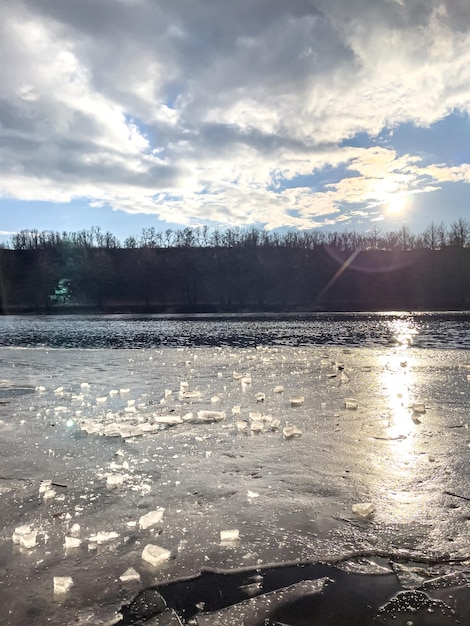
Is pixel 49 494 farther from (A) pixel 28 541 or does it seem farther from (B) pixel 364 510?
(B) pixel 364 510

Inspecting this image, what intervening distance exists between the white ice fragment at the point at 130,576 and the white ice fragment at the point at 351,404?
5.15 metres

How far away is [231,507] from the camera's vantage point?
383 cm

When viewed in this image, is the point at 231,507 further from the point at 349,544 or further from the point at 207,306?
the point at 207,306

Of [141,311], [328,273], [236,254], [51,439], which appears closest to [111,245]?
[236,254]

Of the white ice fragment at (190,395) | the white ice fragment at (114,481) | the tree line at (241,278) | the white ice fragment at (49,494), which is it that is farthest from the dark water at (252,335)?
the tree line at (241,278)

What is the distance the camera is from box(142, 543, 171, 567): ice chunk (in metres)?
3.01

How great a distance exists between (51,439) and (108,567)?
3.24m

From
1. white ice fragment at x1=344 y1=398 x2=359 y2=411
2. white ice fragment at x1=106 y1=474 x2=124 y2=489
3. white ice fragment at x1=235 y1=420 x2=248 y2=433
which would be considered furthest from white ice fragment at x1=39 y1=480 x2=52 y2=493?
white ice fragment at x1=344 y1=398 x2=359 y2=411

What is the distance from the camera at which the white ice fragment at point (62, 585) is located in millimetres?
2717

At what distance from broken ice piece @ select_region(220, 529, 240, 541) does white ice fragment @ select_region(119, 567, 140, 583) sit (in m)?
0.69

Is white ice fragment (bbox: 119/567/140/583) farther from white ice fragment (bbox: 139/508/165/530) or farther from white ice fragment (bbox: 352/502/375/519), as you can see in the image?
white ice fragment (bbox: 352/502/375/519)

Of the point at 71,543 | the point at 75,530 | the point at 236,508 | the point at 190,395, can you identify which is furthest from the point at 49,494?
the point at 190,395

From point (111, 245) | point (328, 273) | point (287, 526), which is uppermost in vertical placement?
point (111, 245)

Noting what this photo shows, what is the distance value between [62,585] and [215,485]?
178cm
